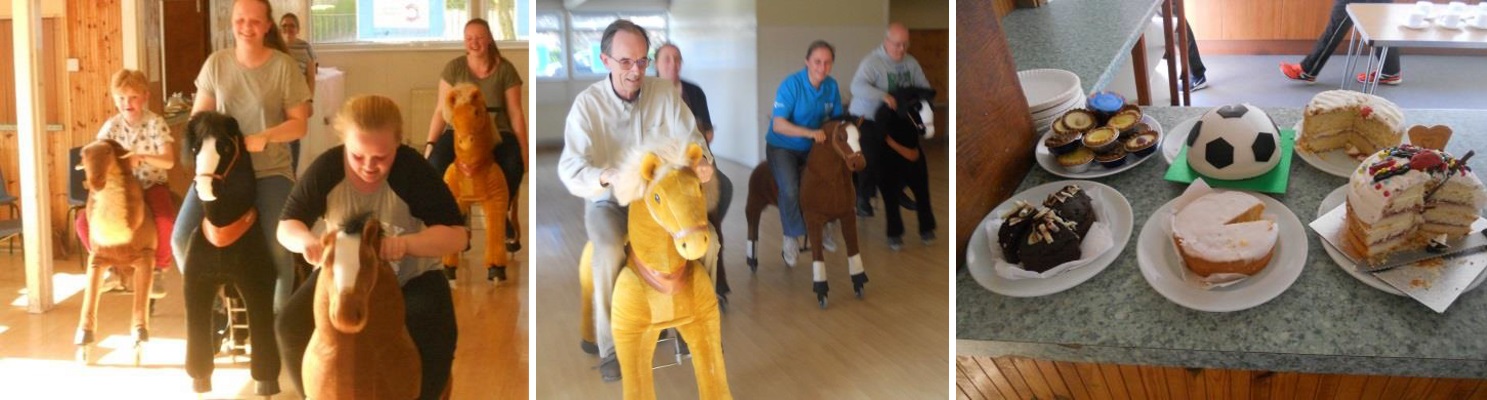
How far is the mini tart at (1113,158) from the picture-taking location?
6.06 ft

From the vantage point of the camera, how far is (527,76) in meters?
1.60

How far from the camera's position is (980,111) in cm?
176

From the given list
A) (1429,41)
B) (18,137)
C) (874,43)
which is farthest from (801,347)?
(1429,41)

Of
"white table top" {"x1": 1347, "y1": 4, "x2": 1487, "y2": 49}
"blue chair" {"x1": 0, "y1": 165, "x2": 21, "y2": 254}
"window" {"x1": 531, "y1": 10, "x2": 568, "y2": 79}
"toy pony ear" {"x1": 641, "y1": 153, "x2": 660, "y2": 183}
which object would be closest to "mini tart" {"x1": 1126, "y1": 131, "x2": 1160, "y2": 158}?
"white table top" {"x1": 1347, "y1": 4, "x2": 1487, "y2": 49}

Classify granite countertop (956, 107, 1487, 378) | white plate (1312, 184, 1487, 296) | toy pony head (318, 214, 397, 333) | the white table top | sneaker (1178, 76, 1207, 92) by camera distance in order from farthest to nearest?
1. sneaker (1178, 76, 1207, 92)
2. the white table top
3. toy pony head (318, 214, 397, 333)
4. white plate (1312, 184, 1487, 296)
5. granite countertop (956, 107, 1487, 378)

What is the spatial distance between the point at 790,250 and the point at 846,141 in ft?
0.69

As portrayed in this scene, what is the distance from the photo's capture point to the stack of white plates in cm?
194

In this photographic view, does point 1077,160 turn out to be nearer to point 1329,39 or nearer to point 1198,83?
point 1198,83

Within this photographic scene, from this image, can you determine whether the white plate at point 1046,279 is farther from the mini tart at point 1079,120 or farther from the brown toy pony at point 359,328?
the brown toy pony at point 359,328

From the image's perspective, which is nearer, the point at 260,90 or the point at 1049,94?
the point at 260,90

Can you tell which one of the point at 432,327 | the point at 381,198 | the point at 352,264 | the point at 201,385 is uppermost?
the point at 381,198

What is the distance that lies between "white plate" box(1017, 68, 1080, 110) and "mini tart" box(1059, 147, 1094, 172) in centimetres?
13

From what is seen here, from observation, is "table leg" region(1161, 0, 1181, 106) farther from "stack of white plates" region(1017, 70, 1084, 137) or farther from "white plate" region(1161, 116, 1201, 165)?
"stack of white plates" region(1017, 70, 1084, 137)

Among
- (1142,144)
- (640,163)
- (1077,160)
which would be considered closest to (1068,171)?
(1077,160)
